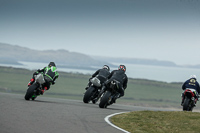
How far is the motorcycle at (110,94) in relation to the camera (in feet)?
59.5

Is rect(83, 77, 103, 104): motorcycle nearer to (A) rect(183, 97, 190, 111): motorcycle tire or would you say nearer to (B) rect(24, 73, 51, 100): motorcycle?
(B) rect(24, 73, 51, 100): motorcycle

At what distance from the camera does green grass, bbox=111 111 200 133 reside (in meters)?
12.5

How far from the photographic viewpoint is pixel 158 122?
1374 cm

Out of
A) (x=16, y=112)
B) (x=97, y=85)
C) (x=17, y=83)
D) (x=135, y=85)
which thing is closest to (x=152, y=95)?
(x=135, y=85)

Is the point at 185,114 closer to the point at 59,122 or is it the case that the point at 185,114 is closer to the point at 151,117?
the point at 151,117

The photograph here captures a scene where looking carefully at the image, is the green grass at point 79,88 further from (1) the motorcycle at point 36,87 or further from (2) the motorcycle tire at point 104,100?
(2) the motorcycle tire at point 104,100

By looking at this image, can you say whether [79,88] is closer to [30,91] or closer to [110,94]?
[30,91]

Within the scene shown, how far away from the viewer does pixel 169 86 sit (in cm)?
12381

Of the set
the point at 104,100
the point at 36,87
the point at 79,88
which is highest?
the point at 36,87

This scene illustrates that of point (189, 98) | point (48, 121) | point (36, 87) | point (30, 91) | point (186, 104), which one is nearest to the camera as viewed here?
point (48, 121)

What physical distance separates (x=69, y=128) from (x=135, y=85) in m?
112

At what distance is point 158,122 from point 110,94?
4.97 metres

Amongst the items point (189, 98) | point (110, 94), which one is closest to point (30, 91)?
point (110, 94)

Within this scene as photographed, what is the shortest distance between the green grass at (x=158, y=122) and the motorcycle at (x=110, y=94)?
249 cm
